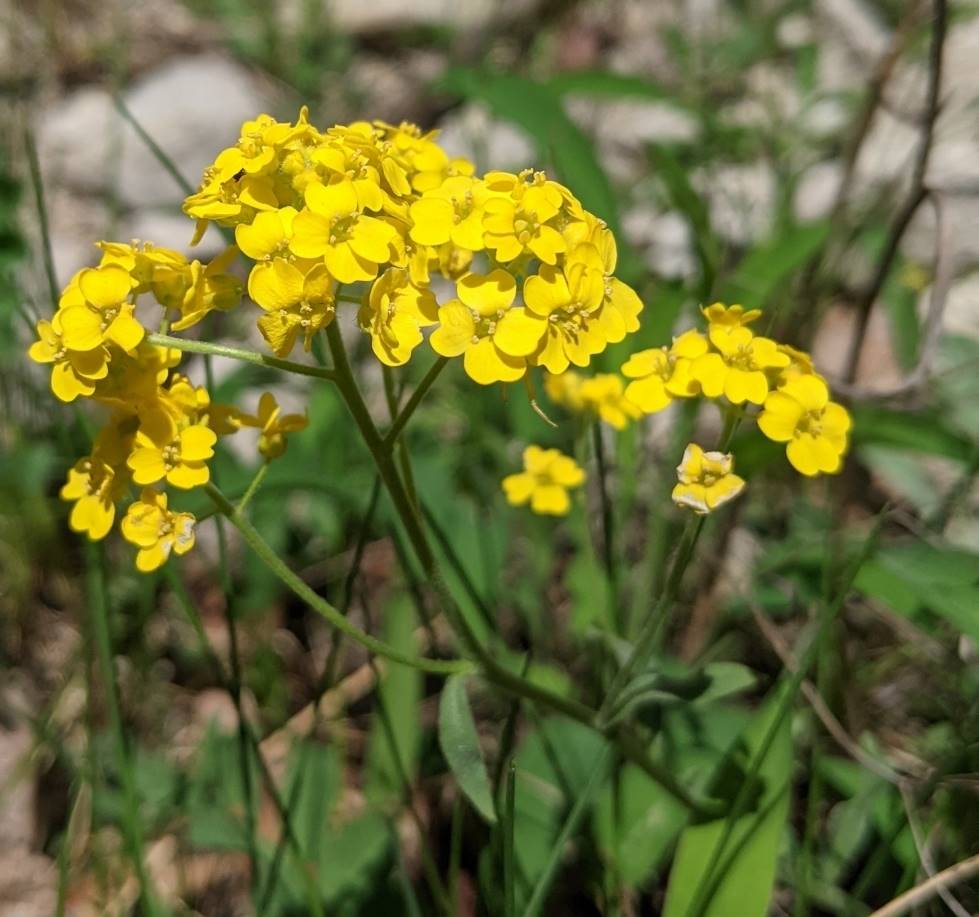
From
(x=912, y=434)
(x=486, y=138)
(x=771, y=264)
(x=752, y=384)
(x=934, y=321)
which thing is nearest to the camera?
(x=752, y=384)

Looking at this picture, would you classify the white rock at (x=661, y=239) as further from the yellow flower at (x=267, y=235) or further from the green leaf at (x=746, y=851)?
the yellow flower at (x=267, y=235)

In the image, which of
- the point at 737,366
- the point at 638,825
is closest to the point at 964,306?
the point at 638,825

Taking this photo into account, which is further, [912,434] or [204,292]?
[912,434]

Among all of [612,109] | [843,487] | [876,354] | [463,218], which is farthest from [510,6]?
[463,218]

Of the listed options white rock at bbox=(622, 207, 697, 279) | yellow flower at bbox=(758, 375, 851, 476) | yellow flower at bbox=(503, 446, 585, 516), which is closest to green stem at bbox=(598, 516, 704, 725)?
yellow flower at bbox=(758, 375, 851, 476)

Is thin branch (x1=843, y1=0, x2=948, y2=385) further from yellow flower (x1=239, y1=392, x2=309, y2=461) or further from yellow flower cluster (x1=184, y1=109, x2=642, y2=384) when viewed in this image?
yellow flower (x1=239, y1=392, x2=309, y2=461)

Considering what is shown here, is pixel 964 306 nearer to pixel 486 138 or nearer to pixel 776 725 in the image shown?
pixel 486 138

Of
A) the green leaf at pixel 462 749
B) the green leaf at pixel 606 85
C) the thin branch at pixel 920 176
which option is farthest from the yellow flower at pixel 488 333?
the green leaf at pixel 606 85

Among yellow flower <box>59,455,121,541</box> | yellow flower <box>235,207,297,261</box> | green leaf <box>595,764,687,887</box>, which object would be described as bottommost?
green leaf <box>595,764,687,887</box>
